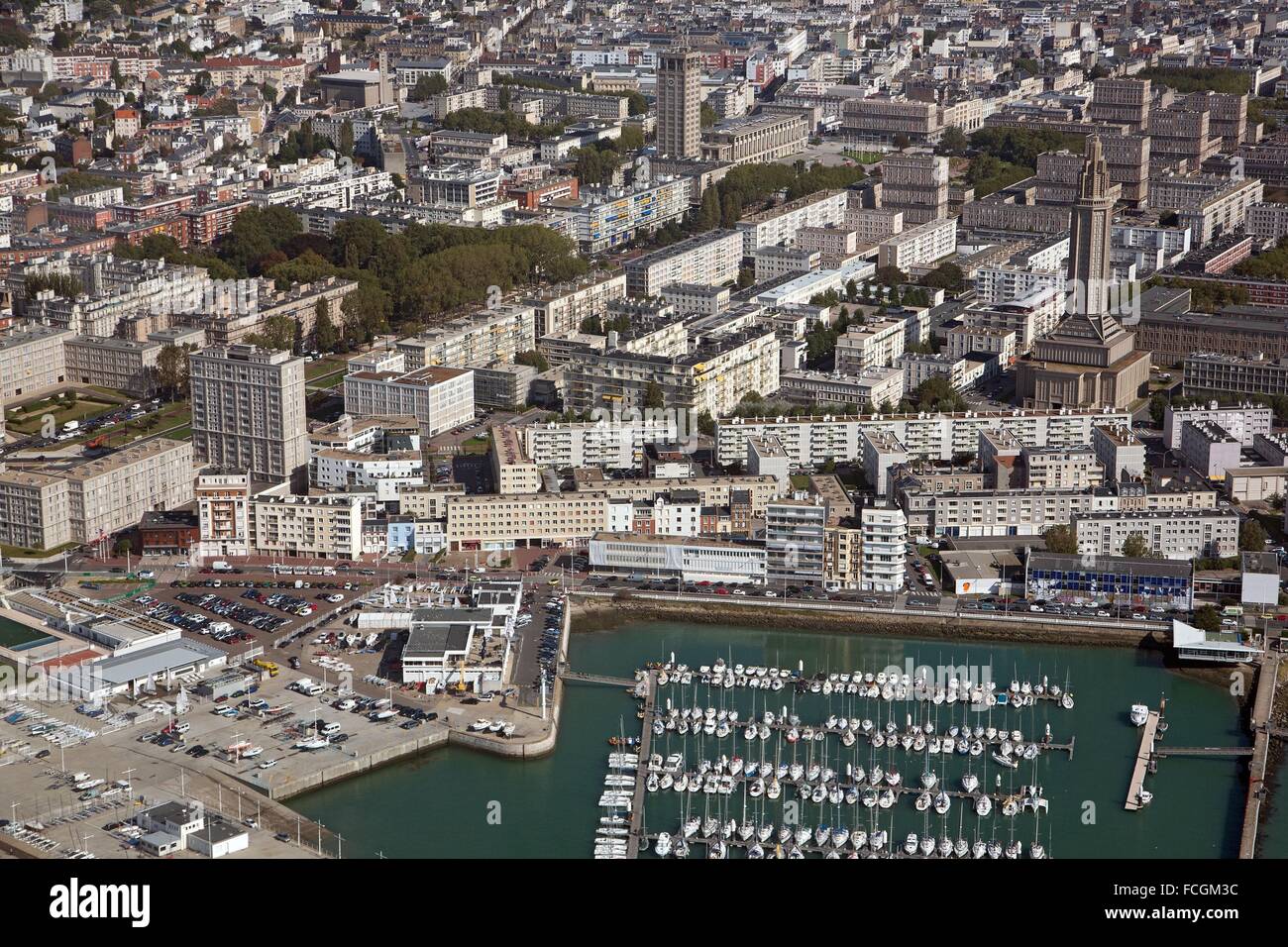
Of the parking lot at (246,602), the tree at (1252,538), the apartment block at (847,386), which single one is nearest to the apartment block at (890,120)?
the apartment block at (847,386)

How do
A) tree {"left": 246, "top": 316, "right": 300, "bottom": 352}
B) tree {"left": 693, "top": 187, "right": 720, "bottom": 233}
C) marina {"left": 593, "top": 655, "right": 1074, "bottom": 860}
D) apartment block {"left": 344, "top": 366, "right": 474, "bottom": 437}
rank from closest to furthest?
1. marina {"left": 593, "top": 655, "right": 1074, "bottom": 860}
2. apartment block {"left": 344, "top": 366, "right": 474, "bottom": 437}
3. tree {"left": 246, "top": 316, "right": 300, "bottom": 352}
4. tree {"left": 693, "top": 187, "right": 720, "bottom": 233}

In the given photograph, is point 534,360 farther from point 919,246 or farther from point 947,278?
point 919,246

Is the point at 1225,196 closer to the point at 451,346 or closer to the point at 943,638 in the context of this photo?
the point at 451,346

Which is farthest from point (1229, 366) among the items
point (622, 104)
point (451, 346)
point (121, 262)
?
point (622, 104)

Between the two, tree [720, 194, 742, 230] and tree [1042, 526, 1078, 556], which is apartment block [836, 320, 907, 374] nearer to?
tree [1042, 526, 1078, 556]

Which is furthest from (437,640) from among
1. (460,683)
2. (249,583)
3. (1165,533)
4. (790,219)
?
(790,219)

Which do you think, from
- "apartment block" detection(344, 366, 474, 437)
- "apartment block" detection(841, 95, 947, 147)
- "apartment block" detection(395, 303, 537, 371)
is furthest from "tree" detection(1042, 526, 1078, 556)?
"apartment block" detection(841, 95, 947, 147)
